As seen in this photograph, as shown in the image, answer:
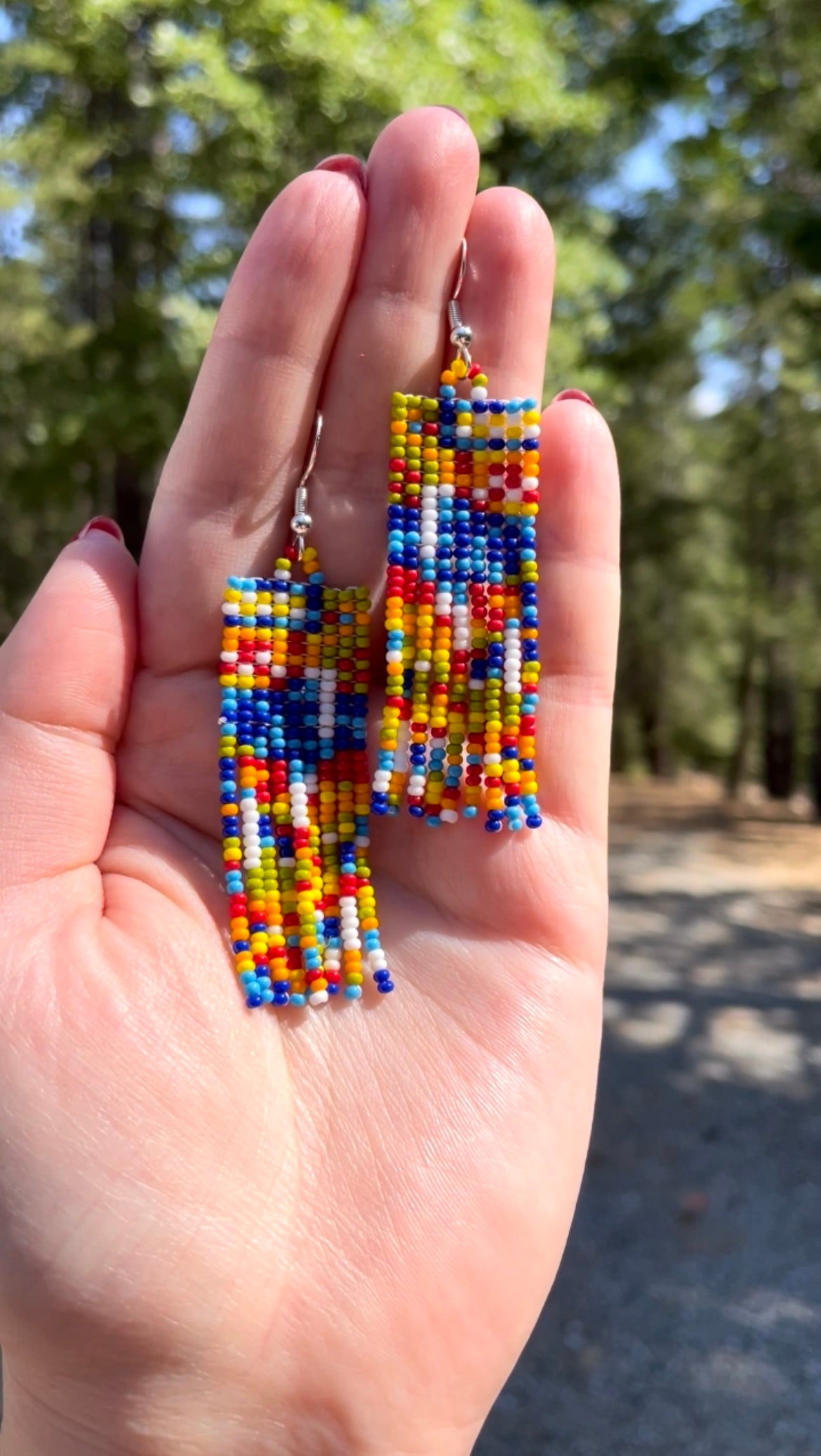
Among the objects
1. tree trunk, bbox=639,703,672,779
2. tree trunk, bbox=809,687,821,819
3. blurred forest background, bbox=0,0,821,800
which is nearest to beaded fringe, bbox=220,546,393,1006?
blurred forest background, bbox=0,0,821,800

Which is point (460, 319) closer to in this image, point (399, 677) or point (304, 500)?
point (304, 500)

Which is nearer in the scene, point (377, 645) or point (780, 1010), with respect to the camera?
point (377, 645)

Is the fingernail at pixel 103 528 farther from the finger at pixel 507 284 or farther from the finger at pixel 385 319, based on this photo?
the finger at pixel 507 284

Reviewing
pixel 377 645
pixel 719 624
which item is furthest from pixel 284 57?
pixel 719 624

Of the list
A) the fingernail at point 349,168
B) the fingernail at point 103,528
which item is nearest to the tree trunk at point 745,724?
the fingernail at point 349,168

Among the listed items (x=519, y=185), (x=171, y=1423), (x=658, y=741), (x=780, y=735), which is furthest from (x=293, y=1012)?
(x=658, y=741)

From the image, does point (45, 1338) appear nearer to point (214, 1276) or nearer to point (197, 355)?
point (214, 1276)

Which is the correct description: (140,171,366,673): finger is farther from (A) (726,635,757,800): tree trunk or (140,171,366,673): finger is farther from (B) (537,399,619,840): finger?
(A) (726,635,757,800): tree trunk
